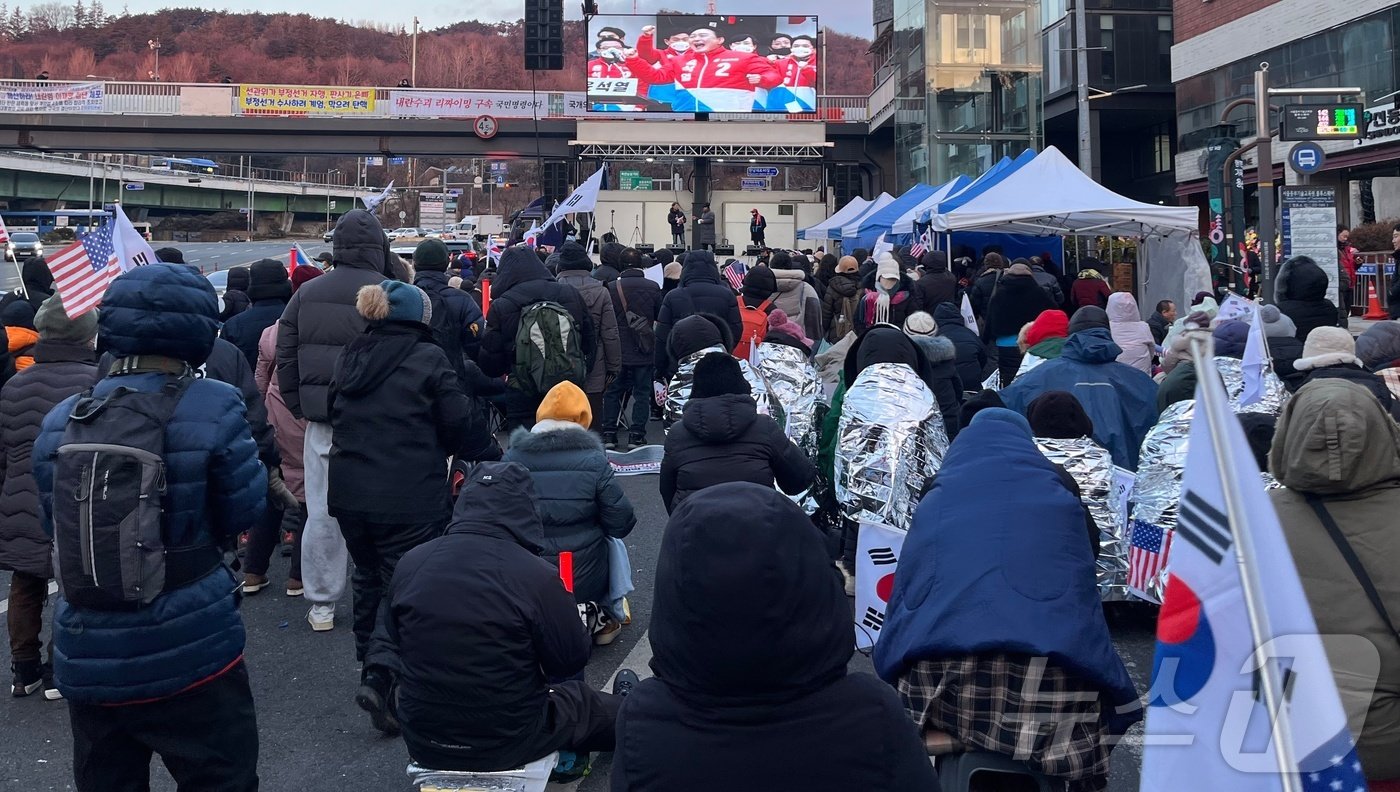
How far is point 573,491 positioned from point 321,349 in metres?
1.61

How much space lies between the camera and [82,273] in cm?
625

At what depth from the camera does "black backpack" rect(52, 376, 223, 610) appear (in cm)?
344

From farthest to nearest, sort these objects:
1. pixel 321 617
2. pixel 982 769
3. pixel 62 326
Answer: pixel 321 617 < pixel 62 326 < pixel 982 769

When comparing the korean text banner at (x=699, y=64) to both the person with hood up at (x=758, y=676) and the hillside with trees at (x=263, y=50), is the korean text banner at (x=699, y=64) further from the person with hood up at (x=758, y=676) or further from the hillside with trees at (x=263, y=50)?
the hillside with trees at (x=263, y=50)

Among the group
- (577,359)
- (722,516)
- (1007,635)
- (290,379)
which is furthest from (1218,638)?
(577,359)

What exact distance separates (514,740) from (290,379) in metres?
3.10

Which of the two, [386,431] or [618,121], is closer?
[386,431]

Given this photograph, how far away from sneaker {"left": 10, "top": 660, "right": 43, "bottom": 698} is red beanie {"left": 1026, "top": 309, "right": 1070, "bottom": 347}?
6193 millimetres

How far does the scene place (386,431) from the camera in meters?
5.38

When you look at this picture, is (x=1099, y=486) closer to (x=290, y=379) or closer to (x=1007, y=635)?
(x=1007, y=635)

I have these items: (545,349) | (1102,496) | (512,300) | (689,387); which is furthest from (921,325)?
(512,300)

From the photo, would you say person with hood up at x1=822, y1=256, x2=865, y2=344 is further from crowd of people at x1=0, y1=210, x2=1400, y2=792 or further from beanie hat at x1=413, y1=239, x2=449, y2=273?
beanie hat at x1=413, y1=239, x2=449, y2=273

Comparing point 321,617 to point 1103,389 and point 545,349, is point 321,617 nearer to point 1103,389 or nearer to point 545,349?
point 545,349

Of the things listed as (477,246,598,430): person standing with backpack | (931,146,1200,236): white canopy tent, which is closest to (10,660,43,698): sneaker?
(477,246,598,430): person standing with backpack
